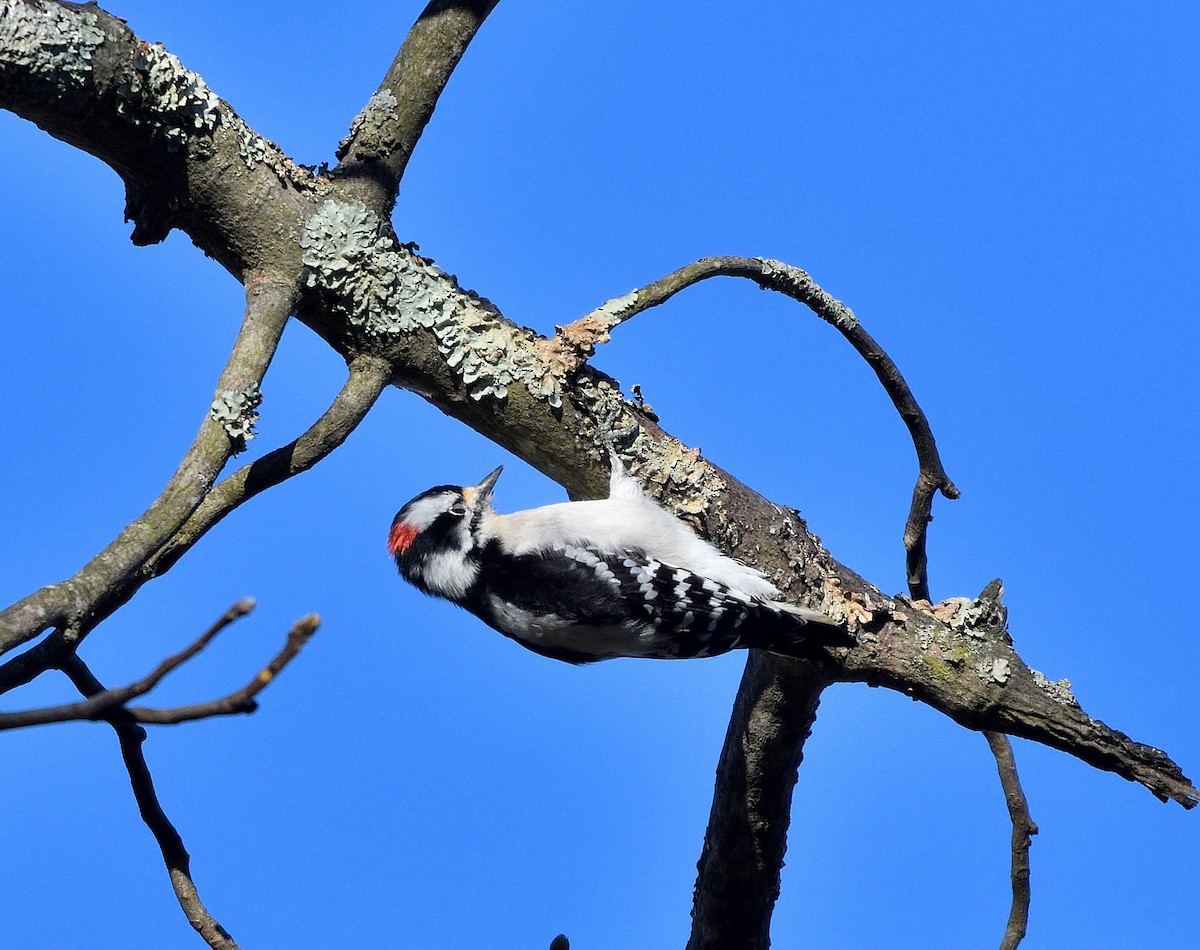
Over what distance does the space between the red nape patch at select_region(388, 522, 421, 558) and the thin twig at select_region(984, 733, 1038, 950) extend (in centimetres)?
218

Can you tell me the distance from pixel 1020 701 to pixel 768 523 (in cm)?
87

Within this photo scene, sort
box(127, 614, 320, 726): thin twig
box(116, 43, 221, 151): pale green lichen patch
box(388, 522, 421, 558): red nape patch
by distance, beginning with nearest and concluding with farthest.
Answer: box(127, 614, 320, 726): thin twig → box(116, 43, 221, 151): pale green lichen patch → box(388, 522, 421, 558): red nape patch

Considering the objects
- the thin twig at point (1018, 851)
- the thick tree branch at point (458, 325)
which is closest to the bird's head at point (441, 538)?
the thick tree branch at point (458, 325)

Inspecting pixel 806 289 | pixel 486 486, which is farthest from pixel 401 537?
pixel 806 289

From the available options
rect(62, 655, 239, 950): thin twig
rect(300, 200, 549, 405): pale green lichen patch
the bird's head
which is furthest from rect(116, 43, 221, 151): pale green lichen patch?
the bird's head

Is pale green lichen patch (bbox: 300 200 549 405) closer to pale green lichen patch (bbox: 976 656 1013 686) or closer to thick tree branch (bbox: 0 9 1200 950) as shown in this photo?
thick tree branch (bbox: 0 9 1200 950)

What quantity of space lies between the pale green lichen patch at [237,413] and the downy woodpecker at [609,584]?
1.05 m

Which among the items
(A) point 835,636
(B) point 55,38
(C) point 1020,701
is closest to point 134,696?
(B) point 55,38

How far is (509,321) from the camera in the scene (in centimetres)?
295

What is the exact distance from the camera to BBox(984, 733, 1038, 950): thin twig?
12.1 ft

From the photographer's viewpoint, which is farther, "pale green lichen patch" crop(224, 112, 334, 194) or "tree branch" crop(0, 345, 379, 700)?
"pale green lichen patch" crop(224, 112, 334, 194)

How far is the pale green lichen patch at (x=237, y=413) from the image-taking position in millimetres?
2324

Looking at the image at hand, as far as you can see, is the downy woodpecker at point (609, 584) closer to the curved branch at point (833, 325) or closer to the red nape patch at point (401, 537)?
the red nape patch at point (401, 537)

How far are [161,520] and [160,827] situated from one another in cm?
83
